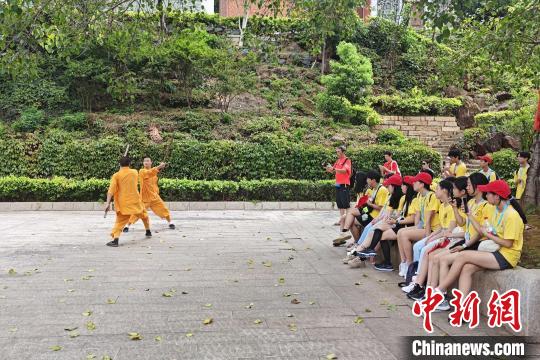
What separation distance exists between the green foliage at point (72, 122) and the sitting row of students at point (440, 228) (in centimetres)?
1415

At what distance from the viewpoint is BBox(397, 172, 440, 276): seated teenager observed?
19.4ft

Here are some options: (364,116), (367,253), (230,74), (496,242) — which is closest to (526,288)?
(496,242)

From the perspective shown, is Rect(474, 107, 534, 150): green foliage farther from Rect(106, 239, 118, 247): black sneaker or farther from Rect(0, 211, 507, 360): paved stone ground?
Rect(106, 239, 118, 247): black sneaker

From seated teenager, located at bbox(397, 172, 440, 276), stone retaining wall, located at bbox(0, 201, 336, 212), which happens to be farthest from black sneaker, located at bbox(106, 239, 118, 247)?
stone retaining wall, located at bbox(0, 201, 336, 212)

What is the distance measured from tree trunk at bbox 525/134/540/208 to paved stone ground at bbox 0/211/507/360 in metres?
3.11

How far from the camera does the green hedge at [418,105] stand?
71.2 feet

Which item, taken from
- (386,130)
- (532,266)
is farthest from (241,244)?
(386,130)

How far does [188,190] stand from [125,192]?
6259 millimetres

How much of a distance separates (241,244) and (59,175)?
9.88 meters

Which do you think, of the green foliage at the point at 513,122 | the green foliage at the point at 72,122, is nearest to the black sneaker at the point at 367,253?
the green foliage at the point at 513,122

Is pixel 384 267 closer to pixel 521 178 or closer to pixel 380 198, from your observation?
pixel 380 198

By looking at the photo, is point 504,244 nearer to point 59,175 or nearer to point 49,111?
point 59,175

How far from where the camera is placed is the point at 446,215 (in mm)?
5633

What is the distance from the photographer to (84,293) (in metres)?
5.52
